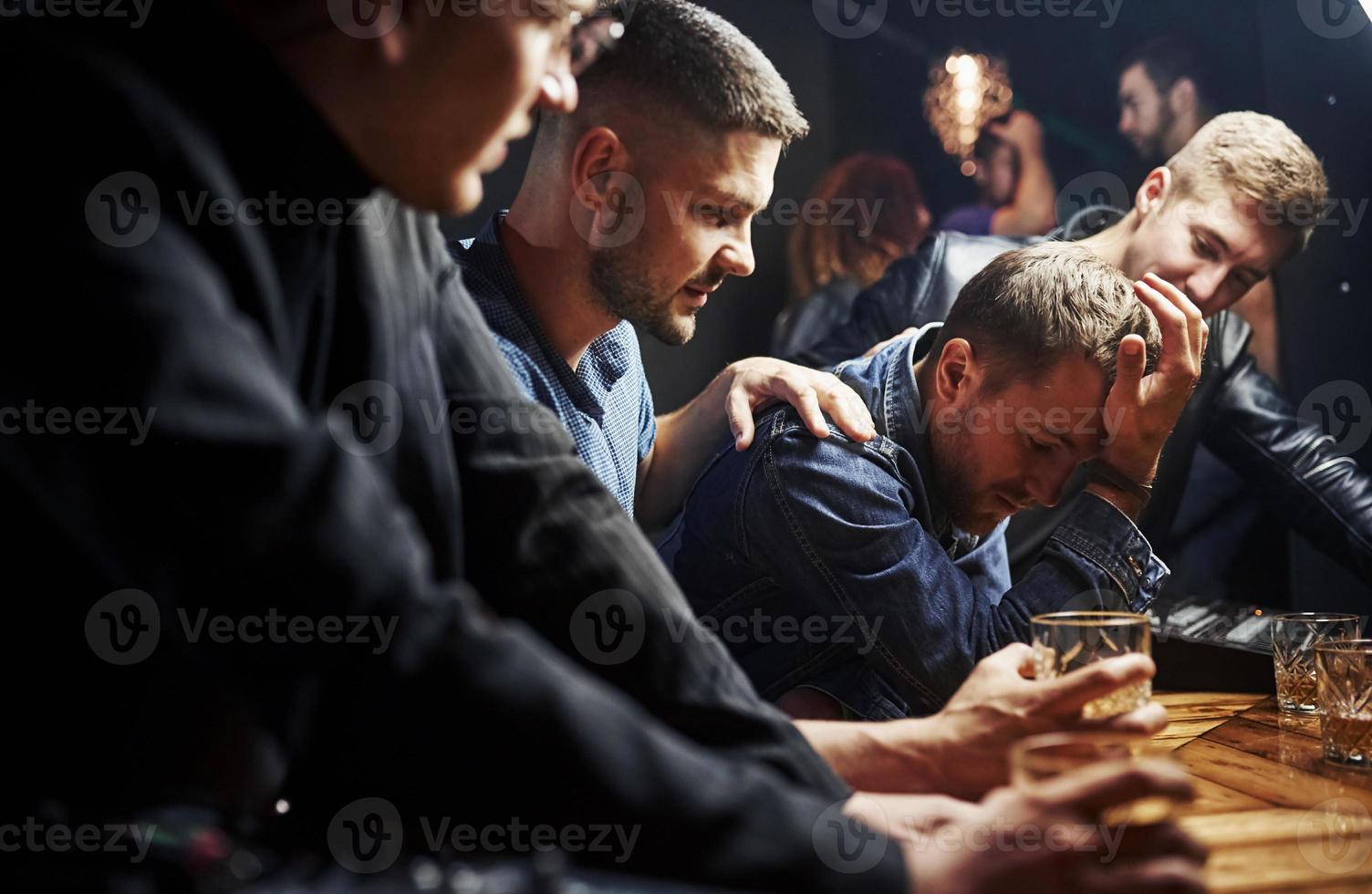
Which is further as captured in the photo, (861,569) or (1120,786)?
(861,569)

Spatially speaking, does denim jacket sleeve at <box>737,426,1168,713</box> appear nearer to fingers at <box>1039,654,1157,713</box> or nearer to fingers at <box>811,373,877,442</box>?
fingers at <box>811,373,877,442</box>

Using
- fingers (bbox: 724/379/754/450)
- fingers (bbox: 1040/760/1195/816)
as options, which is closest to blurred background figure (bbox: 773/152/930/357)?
fingers (bbox: 724/379/754/450)

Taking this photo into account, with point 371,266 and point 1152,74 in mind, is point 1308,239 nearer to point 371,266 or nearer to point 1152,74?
point 1152,74

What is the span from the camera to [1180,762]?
1.24 meters

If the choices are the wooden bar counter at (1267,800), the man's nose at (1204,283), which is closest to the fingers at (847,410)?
the wooden bar counter at (1267,800)

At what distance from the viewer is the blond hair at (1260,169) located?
2.64 metres

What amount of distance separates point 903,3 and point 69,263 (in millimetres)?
2923

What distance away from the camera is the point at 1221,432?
2830 mm

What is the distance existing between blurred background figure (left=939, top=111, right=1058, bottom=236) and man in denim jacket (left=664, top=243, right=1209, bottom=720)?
1275 millimetres

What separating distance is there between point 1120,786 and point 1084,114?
2692 mm

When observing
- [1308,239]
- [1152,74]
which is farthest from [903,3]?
[1308,239]

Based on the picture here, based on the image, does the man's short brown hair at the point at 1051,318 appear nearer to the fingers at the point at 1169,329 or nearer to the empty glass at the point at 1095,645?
the fingers at the point at 1169,329

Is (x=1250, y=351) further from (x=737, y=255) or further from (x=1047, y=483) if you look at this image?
(x=737, y=255)

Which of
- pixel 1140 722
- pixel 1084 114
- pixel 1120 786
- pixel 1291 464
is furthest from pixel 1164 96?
pixel 1120 786
